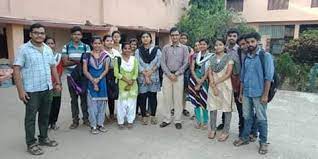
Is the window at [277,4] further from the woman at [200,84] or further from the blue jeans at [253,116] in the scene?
the blue jeans at [253,116]

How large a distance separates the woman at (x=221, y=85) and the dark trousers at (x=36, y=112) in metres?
2.43

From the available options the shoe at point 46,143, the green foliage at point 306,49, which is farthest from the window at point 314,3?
the shoe at point 46,143

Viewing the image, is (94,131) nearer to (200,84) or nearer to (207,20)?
(200,84)

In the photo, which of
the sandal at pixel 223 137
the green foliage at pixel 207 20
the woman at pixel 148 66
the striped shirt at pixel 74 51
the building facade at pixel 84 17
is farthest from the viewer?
the green foliage at pixel 207 20

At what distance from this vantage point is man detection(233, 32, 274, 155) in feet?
13.2

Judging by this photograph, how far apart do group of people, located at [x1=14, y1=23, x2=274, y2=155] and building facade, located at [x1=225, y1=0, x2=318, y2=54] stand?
781 inches

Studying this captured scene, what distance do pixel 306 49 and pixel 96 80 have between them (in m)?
10.7

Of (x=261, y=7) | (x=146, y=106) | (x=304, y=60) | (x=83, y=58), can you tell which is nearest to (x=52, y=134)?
(x=83, y=58)

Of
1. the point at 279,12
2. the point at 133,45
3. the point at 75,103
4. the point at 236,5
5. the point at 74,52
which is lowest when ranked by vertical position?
the point at 75,103

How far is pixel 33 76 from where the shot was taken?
12.9 feet

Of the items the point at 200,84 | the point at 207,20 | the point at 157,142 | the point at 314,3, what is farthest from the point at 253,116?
the point at 314,3

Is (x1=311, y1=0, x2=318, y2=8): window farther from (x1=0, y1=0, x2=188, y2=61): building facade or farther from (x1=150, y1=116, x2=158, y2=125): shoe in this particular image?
(x1=150, y1=116, x2=158, y2=125): shoe

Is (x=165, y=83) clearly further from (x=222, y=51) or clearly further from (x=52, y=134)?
(x=52, y=134)

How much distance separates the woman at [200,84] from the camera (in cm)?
504
